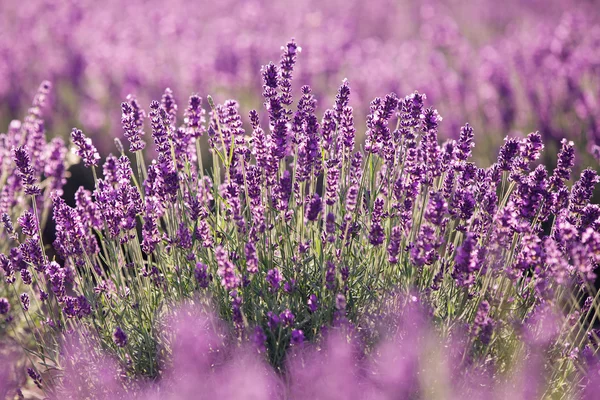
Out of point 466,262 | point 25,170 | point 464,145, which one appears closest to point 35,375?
point 25,170

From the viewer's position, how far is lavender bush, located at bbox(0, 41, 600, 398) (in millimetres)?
2432

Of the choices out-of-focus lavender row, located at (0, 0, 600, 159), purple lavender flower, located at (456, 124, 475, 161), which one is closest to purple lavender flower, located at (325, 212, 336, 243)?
purple lavender flower, located at (456, 124, 475, 161)

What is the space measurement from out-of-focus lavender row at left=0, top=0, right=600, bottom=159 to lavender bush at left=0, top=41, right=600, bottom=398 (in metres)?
3.37

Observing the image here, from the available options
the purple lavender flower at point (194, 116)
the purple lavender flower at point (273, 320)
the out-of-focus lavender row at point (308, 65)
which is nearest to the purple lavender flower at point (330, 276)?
the purple lavender flower at point (273, 320)

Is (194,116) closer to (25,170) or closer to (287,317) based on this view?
(25,170)

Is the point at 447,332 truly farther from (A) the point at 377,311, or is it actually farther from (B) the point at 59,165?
(B) the point at 59,165

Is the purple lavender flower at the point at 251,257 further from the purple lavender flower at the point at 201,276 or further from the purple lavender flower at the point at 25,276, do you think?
the purple lavender flower at the point at 25,276

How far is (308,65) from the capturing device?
7.14 metres

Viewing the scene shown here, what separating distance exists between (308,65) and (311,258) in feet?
15.7

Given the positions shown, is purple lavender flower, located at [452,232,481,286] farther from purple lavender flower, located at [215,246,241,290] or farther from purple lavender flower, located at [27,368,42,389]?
purple lavender flower, located at [27,368,42,389]

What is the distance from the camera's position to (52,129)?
683 cm

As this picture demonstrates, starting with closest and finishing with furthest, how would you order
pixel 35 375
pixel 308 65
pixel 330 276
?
pixel 330 276 → pixel 35 375 → pixel 308 65

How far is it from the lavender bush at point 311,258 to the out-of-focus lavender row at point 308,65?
337cm

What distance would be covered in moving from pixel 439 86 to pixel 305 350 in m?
5.02
